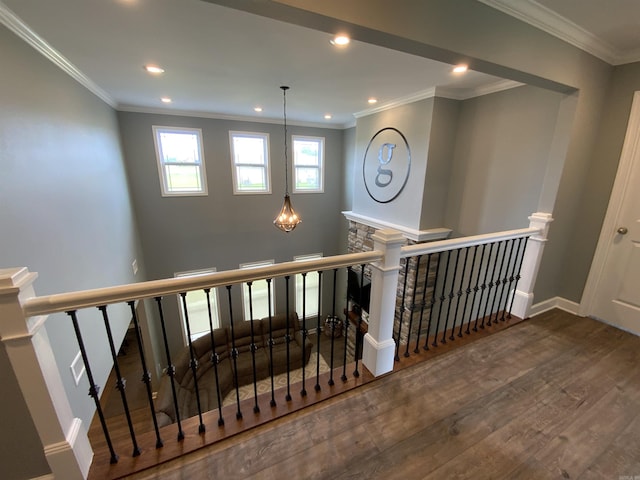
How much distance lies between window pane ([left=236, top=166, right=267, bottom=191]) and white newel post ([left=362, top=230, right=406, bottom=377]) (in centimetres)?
442

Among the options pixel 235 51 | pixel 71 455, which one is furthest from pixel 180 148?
pixel 71 455

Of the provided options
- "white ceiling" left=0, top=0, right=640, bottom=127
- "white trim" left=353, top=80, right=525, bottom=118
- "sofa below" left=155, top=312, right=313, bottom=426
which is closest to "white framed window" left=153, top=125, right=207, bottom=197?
"white ceiling" left=0, top=0, right=640, bottom=127

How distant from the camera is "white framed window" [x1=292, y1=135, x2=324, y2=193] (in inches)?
228

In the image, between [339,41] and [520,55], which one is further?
[339,41]

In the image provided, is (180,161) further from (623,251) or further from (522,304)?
(623,251)

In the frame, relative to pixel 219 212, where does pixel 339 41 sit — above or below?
above

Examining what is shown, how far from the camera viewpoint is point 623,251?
2428mm

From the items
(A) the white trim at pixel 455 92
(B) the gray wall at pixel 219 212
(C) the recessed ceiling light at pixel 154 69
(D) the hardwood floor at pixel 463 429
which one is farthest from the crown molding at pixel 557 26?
(B) the gray wall at pixel 219 212

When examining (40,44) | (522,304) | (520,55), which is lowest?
(522,304)

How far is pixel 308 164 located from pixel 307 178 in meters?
0.31

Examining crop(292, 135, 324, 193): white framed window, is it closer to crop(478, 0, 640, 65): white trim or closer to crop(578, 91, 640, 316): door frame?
crop(478, 0, 640, 65): white trim

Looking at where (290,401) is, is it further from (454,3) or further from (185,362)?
(185,362)

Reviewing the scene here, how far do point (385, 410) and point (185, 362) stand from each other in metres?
3.95

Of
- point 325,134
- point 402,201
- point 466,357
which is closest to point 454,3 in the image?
point 466,357
